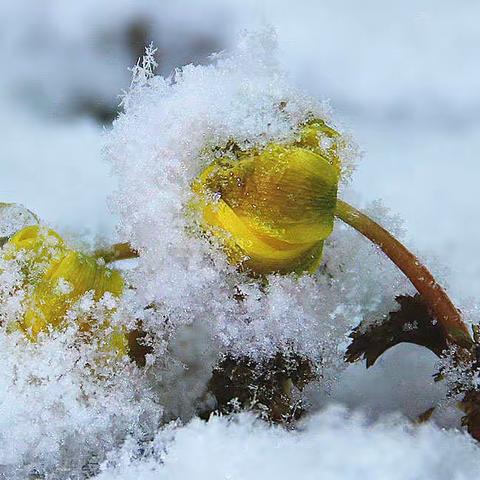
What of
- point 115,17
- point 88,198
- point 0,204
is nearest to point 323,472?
point 0,204

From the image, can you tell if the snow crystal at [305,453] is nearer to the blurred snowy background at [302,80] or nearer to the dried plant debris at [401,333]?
the dried plant debris at [401,333]

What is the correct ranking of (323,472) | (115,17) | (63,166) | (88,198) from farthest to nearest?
(115,17) < (63,166) < (88,198) < (323,472)

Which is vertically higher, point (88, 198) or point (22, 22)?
point (22, 22)

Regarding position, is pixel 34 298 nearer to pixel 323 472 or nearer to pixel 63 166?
pixel 323 472

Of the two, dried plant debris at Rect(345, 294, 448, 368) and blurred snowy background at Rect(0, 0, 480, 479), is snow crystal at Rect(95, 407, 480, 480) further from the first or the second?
blurred snowy background at Rect(0, 0, 480, 479)

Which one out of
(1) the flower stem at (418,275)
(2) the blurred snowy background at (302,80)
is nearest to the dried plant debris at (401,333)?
(1) the flower stem at (418,275)

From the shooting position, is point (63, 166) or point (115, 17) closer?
point (63, 166)

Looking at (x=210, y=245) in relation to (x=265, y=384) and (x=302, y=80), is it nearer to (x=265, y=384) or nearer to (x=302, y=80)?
(x=265, y=384)
